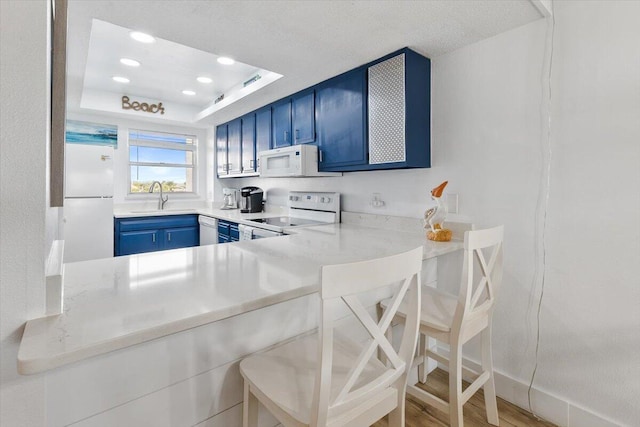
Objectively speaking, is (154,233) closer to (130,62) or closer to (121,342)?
(130,62)

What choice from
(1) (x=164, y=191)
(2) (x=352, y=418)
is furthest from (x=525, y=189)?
(1) (x=164, y=191)

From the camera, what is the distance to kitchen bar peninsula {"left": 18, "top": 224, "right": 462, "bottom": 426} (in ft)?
2.42

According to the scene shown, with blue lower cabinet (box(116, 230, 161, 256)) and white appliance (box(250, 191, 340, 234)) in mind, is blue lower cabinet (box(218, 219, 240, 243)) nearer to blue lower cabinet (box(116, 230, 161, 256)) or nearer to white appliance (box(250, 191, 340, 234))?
white appliance (box(250, 191, 340, 234))

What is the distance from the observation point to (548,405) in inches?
65.1

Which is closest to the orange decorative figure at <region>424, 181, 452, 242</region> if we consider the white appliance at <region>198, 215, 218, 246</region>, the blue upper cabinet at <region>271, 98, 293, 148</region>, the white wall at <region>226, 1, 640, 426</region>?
the white wall at <region>226, 1, 640, 426</region>

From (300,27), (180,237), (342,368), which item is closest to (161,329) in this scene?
(342,368)

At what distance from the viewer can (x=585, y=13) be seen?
153cm

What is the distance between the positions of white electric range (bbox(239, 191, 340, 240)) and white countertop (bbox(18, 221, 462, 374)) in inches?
41.0

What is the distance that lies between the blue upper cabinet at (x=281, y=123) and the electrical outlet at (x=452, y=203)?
63.3 inches

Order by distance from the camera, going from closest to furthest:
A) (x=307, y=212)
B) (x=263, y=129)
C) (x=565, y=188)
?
(x=565, y=188) < (x=307, y=212) < (x=263, y=129)

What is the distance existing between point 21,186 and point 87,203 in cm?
328

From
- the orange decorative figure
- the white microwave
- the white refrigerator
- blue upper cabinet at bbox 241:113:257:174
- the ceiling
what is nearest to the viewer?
the ceiling

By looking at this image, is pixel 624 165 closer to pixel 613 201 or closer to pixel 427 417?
pixel 613 201

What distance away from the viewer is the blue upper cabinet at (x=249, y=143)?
3.71 m
